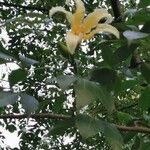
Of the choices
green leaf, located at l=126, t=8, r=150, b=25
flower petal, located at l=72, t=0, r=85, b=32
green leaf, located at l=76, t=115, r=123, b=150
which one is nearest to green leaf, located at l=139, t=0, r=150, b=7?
green leaf, located at l=126, t=8, r=150, b=25

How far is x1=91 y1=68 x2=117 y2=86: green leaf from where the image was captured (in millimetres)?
868

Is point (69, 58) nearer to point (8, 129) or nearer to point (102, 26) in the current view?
point (102, 26)

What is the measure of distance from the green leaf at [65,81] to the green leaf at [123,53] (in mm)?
135

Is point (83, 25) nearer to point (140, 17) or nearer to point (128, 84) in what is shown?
point (140, 17)

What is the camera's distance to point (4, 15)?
359cm

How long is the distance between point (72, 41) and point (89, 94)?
0.14 metres

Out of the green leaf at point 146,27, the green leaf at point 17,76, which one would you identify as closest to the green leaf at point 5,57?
the green leaf at point 17,76

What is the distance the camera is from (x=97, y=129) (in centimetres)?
79

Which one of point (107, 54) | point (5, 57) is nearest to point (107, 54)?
point (107, 54)

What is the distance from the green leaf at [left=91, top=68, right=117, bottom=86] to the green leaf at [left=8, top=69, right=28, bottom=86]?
5.5 inches

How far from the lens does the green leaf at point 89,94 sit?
0.77 metres

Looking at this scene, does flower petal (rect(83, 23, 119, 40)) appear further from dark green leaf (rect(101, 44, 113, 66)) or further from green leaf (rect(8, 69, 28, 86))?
green leaf (rect(8, 69, 28, 86))

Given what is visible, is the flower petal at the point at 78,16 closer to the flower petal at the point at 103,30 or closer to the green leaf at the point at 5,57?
the flower petal at the point at 103,30

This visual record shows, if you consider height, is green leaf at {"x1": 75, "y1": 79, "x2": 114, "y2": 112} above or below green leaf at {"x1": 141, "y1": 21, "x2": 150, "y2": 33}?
below
